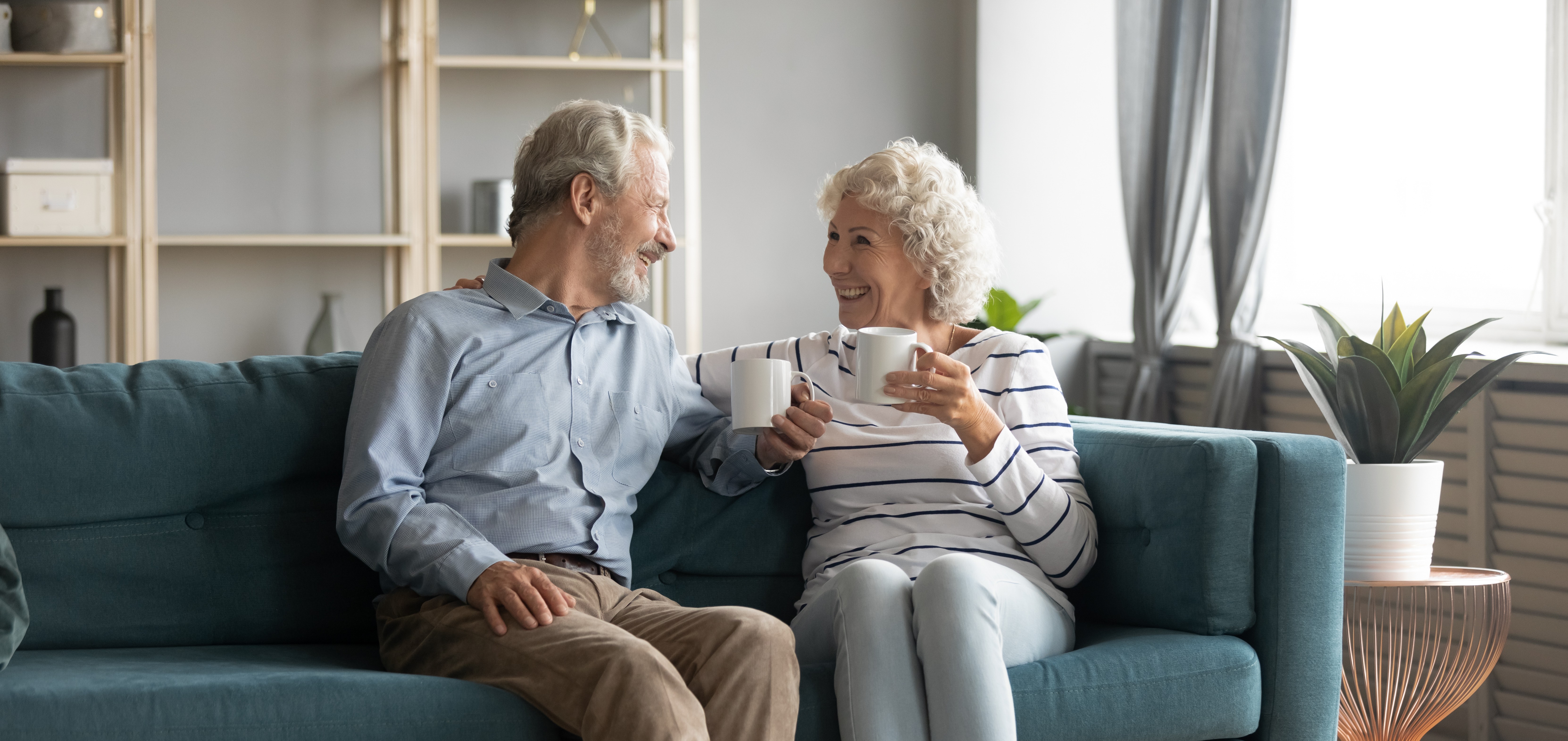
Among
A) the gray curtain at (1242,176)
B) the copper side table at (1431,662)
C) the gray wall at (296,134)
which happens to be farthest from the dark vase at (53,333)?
the copper side table at (1431,662)

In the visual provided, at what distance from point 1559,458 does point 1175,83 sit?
4.67ft

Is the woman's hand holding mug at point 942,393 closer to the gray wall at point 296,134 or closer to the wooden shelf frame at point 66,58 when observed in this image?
the gray wall at point 296,134

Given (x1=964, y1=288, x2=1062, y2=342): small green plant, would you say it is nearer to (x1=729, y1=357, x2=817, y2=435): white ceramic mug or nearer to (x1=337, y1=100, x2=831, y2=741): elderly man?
(x1=337, y1=100, x2=831, y2=741): elderly man

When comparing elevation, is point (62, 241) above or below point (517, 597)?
above

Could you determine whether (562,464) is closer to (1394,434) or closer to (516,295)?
(516,295)

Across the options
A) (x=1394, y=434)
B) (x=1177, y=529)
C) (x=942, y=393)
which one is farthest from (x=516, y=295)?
(x=1394, y=434)

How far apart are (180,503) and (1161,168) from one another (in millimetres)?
2651

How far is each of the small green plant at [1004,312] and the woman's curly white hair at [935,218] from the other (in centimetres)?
168

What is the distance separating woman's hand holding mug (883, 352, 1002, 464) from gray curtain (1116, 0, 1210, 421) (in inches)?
75.2

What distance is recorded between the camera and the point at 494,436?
176 cm

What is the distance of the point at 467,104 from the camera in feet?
12.9

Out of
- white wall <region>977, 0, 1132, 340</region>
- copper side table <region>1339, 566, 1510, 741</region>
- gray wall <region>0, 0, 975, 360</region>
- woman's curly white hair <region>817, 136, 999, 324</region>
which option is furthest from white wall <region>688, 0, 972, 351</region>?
copper side table <region>1339, 566, 1510, 741</region>

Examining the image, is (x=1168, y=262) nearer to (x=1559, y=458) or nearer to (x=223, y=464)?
(x=1559, y=458)

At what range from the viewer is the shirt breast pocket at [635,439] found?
6.15 feet
